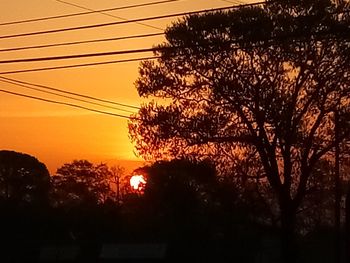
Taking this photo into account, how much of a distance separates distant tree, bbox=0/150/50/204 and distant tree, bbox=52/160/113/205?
208 cm

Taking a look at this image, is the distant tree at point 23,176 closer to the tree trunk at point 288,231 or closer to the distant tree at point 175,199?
the distant tree at point 175,199

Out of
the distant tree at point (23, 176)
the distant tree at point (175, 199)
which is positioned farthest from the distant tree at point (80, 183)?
the distant tree at point (175, 199)

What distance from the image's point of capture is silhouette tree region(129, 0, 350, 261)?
31.8 meters

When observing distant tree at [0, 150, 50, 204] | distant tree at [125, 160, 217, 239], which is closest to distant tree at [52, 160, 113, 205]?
distant tree at [0, 150, 50, 204]

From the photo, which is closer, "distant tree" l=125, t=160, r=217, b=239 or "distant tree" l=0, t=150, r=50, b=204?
"distant tree" l=125, t=160, r=217, b=239

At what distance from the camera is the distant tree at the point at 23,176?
217 feet

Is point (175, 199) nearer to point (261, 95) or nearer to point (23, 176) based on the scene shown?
point (261, 95)

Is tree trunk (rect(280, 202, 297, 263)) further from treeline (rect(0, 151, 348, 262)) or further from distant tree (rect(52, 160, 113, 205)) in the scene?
distant tree (rect(52, 160, 113, 205))

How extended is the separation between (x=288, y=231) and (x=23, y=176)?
38.4 metres

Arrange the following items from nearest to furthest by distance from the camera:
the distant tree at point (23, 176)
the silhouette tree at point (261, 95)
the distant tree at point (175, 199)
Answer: the silhouette tree at point (261, 95), the distant tree at point (175, 199), the distant tree at point (23, 176)

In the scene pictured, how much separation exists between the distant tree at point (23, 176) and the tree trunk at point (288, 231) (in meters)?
33.1

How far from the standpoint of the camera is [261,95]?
32.3 metres

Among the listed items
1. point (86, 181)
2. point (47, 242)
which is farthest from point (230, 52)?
point (86, 181)

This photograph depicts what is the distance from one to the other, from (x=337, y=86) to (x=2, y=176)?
42.3m
